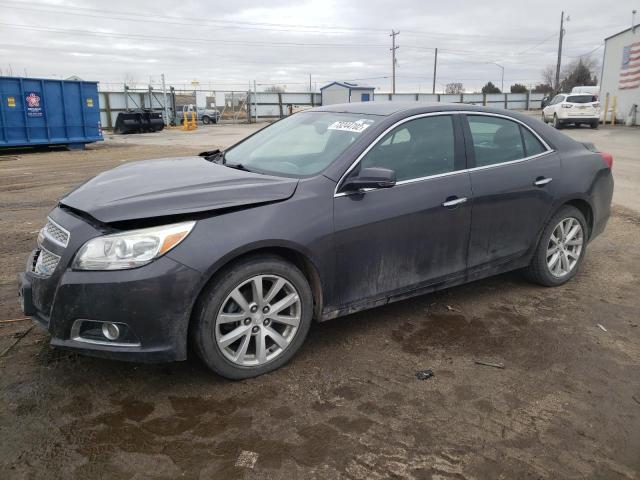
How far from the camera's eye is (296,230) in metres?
3.22

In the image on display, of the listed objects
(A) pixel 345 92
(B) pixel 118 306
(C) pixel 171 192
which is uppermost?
(A) pixel 345 92

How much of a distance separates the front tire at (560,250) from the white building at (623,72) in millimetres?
29017

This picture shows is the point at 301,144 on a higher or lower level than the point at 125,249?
higher

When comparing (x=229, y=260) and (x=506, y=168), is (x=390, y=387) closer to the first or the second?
(x=229, y=260)

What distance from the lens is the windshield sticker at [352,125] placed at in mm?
3785

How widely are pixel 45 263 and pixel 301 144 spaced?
1.90m

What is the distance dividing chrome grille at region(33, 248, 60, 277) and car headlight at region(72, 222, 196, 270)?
193mm


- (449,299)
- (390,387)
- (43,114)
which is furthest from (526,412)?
(43,114)

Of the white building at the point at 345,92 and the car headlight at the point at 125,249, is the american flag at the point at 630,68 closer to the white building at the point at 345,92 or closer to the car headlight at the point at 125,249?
the white building at the point at 345,92

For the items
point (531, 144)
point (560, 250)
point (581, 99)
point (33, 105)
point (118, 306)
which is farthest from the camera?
point (581, 99)

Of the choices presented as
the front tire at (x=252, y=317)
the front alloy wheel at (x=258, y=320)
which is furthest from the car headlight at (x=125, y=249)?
the front alloy wheel at (x=258, y=320)

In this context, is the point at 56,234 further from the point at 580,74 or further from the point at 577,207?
the point at 580,74

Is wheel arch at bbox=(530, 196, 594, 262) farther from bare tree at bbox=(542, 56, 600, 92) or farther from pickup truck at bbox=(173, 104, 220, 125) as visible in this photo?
bare tree at bbox=(542, 56, 600, 92)

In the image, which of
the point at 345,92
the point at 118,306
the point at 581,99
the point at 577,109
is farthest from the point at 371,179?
the point at 345,92
